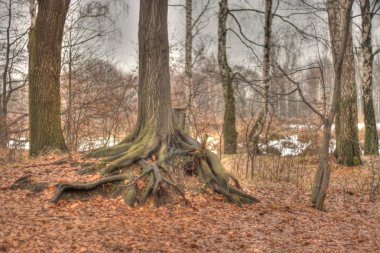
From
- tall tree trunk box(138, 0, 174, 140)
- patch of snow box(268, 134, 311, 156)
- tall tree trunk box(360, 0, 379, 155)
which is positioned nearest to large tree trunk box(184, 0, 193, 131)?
patch of snow box(268, 134, 311, 156)

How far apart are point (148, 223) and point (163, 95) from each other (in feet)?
9.81

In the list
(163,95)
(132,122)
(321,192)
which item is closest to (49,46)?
(163,95)

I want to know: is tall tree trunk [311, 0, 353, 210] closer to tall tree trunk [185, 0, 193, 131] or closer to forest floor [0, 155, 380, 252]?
forest floor [0, 155, 380, 252]

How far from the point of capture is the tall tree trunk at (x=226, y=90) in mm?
15297

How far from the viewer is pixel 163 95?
309 inches

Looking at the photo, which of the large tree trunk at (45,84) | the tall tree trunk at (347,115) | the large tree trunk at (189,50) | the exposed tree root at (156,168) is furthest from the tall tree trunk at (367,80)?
the large tree trunk at (45,84)

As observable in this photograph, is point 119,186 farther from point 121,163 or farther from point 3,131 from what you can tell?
point 3,131

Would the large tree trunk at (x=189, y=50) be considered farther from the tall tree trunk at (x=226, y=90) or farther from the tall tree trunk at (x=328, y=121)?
the tall tree trunk at (x=328, y=121)

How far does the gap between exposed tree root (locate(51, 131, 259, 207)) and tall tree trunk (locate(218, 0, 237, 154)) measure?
7.37 metres

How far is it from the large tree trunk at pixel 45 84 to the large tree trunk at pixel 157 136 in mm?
2406

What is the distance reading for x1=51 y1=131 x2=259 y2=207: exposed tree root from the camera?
21.7 ft

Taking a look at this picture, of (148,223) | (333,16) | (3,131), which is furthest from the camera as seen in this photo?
(3,131)

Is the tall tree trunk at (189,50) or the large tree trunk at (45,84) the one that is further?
the tall tree trunk at (189,50)

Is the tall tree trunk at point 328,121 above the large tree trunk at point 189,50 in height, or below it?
below
